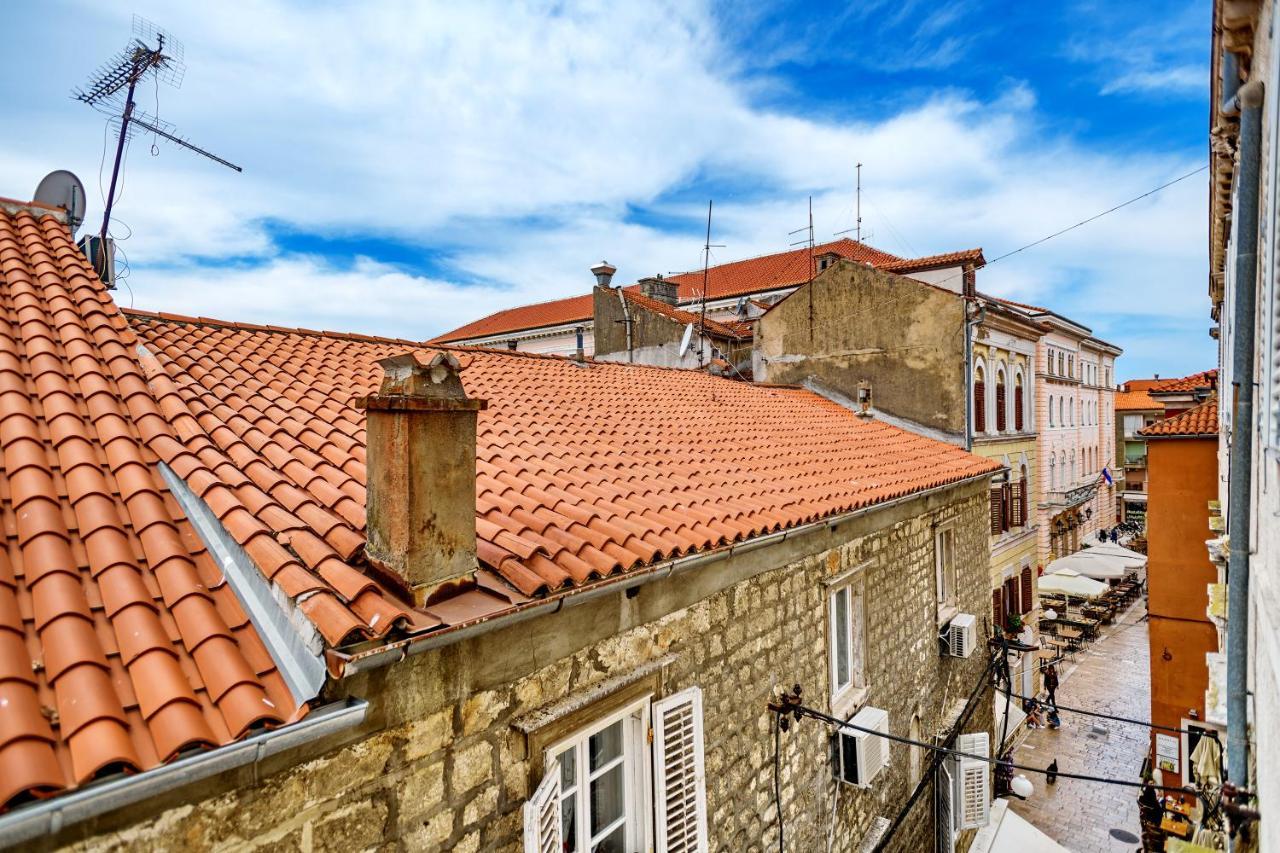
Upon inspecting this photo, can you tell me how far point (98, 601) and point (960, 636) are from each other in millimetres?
9555

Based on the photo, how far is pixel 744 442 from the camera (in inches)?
307

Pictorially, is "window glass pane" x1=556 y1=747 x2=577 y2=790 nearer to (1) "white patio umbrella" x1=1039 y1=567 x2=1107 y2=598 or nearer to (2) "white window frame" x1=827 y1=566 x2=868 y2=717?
(2) "white window frame" x1=827 y1=566 x2=868 y2=717

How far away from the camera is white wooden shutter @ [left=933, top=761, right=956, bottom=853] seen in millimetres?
9180

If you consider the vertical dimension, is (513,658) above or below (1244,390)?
below

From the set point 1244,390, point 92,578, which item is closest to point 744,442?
point 1244,390

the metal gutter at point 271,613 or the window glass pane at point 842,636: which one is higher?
the metal gutter at point 271,613

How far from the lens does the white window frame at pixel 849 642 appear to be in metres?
6.47

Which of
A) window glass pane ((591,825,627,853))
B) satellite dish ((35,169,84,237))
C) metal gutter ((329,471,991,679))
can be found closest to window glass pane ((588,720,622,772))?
window glass pane ((591,825,627,853))

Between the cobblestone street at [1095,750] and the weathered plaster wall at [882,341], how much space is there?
25.2ft

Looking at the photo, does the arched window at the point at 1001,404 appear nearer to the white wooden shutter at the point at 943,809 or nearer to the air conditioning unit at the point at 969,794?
the air conditioning unit at the point at 969,794

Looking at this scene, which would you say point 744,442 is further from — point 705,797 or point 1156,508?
point 1156,508

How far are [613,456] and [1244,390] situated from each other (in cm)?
427

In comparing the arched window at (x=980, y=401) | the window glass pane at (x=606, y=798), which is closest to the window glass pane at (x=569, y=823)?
the window glass pane at (x=606, y=798)

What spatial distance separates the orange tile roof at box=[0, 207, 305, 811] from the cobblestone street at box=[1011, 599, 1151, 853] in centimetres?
1461
